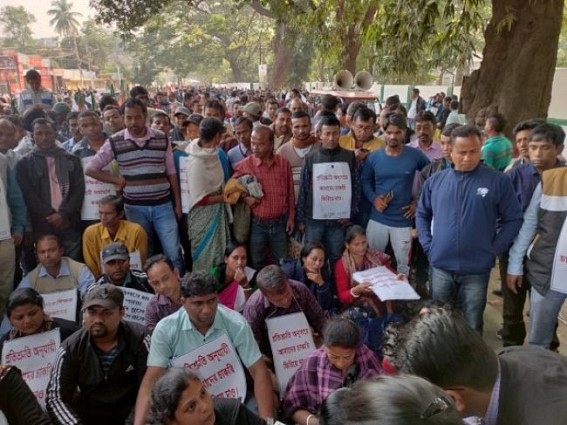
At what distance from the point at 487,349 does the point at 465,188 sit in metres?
1.74

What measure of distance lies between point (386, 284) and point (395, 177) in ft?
3.27

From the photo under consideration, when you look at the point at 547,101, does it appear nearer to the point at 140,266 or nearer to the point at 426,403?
the point at 140,266

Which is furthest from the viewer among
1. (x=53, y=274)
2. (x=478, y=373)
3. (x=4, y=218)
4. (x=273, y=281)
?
(x=4, y=218)

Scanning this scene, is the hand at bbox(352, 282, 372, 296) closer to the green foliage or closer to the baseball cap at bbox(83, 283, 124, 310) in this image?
the baseball cap at bbox(83, 283, 124, 310)

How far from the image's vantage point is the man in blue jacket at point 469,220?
3002mm

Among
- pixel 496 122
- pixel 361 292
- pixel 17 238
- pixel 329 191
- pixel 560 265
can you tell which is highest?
pixel 496 122

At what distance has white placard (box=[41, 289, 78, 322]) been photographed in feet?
11.6

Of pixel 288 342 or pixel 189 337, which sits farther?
pixel 288 342

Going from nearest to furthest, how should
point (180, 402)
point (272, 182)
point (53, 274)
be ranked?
point (180, 402)
point (53, 274)
point (272, 182)

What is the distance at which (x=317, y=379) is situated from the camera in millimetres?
2729

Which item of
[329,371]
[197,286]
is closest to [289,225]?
[197,286]

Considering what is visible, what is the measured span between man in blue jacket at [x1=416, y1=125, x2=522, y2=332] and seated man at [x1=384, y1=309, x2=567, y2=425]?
1616mm

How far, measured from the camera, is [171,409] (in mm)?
1991

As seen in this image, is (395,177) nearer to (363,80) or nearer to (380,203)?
(380,203)
